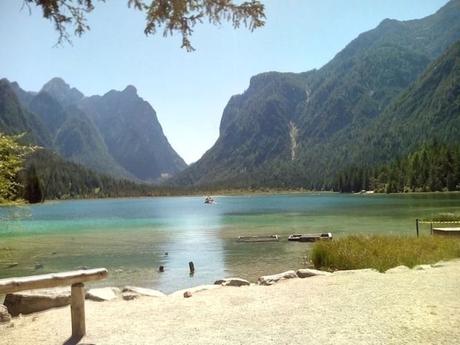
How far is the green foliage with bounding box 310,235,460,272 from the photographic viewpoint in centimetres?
2136

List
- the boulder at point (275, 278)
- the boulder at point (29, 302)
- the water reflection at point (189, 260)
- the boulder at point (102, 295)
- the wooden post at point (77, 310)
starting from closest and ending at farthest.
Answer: the wooden post at point (77, 310)
the boulder at point (29, 302)
the boulder at point (102, 295)
the boulder at point (275, 278)
the water reflection at point (189, 260)

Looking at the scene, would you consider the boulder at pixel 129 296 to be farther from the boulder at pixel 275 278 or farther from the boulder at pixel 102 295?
the boulder at pixel 275 278

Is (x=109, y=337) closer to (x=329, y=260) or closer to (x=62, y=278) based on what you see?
(x=62, y=278)

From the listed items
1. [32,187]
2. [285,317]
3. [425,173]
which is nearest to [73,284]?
[285,317]

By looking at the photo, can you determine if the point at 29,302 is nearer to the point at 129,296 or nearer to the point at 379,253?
the point at 129,296

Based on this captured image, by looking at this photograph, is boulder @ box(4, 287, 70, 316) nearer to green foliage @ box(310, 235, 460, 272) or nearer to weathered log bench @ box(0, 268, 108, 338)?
weathered log bench @ box(0, 268, 108, 338)

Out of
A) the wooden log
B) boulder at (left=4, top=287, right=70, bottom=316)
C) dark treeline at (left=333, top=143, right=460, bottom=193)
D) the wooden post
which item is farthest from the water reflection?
dark treeline at (left=333, top=143, right=460, bottom=193)

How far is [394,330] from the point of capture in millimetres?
10312

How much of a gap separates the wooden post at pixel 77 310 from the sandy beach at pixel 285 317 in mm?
259

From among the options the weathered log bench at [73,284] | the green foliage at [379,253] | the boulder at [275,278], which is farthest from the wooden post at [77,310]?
the green foliage at [379,253]

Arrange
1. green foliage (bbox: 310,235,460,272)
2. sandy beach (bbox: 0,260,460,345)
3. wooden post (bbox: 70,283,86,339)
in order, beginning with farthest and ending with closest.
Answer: green foliage (bbox: 310,235,460,272) < wooden post (bbox: 70,283,86,339) < sandy beach (bbox: 0,260,460,345)

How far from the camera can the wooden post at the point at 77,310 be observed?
441 inches

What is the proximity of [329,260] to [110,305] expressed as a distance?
42.3 ft

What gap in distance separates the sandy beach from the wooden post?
0.26 metres
